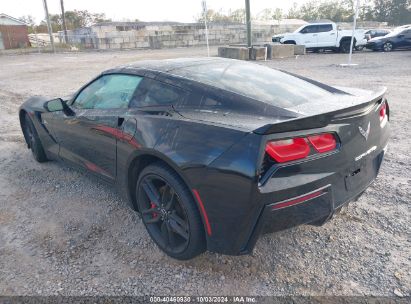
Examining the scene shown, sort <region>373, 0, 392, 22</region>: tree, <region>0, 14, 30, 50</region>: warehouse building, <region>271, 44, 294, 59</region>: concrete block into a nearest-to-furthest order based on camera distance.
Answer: <region>271, 44, 294, 59</region>: concrete block → <region>0, 14, 30, 50</region>: warehouse building → <region>373, 0, 392, 22</region>: tree

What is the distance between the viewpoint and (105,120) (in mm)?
2900

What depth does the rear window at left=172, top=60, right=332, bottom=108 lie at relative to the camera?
2.46m

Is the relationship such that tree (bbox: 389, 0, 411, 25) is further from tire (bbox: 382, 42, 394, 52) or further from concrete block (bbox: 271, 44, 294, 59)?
concrete block (bbox: 271, 44, 294, 59)

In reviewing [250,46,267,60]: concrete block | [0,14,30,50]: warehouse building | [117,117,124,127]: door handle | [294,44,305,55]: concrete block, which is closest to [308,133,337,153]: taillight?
[117,117,124,127]: door handle

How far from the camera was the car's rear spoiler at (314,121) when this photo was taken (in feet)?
6.05

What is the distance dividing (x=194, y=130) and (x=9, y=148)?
4195 millimetres

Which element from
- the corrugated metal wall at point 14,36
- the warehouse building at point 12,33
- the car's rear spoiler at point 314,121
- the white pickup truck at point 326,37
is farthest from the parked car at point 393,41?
the corrugated metal wall at point 14,36

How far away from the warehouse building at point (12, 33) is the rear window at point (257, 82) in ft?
143

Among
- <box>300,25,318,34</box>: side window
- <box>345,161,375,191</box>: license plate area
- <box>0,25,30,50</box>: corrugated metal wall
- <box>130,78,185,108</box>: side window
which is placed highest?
<box>0,25,30,50</box>: corrugated metal wall

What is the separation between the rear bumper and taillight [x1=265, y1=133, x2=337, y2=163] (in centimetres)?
20

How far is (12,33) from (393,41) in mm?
42314

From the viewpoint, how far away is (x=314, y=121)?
1.95 m

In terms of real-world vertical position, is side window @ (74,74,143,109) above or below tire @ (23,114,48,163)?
above

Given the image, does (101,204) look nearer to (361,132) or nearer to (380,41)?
(361,132)
